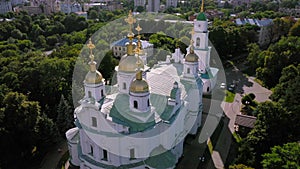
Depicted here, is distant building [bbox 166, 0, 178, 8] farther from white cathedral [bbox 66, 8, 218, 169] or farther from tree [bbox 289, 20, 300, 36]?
white cathedral [bbox 66, 8, 218, 169]

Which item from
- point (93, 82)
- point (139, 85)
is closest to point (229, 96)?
point (139, 85)

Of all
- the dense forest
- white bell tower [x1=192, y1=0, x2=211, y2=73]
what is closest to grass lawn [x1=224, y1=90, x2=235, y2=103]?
the dense forest

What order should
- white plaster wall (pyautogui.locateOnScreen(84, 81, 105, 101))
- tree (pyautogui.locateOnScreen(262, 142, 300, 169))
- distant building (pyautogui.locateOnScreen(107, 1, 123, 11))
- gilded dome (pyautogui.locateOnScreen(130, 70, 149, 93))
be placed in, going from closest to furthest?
tree (pyautogui.locateOnScreen(262, 142, 300, 169)) < gilded dome (pyautogui.locateOnScreen(130, 70, 149, 93)) < white plaster wall (pyautogui.locateOnScreen(84, 81, 105, 101)) < distant building (pyautogui.locateOnScreen(107, 1, 123, 11))

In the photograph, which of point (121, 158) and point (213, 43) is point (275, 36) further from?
point (121, 158)

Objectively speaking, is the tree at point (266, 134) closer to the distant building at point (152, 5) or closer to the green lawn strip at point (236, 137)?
the green lawn strip at point (236, 137)

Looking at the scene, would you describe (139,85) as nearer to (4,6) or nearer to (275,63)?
(275,63)

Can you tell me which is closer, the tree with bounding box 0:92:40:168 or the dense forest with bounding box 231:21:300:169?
the dense forest with bounding box 231:21:300:169

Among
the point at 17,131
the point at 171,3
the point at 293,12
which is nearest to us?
the point at 17,131

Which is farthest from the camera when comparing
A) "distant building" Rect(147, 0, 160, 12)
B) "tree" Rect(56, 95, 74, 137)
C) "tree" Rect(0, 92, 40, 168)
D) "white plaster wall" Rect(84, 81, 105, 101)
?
"distant building" Rect(147, 0, 160, 12)

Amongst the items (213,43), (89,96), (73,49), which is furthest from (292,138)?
(73,49)

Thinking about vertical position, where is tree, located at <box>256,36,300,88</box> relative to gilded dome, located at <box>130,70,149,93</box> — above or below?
below

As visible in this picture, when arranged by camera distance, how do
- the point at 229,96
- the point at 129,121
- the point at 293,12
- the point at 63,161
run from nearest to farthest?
the point at 129,121
the point at 63,161
the point at 229,96
the point at 293,12

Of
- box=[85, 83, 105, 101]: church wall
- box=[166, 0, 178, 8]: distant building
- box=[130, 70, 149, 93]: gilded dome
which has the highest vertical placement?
box=[166, 0, 178, 8]: distant building
